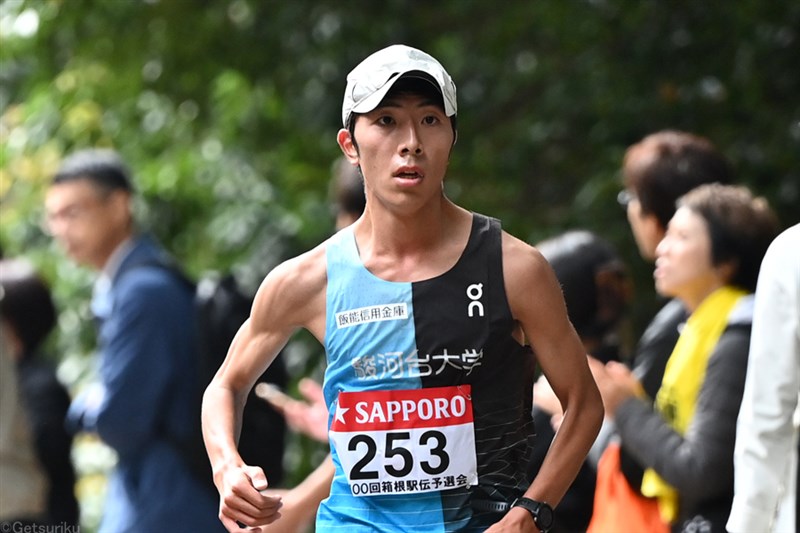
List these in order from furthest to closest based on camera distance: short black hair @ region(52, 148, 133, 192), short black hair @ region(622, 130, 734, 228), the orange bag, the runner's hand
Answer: short black hair @ region(52, 148, 133, 192) → short black hair @ region(622, 130, 734, 228) → the orange bag → the runner's hand

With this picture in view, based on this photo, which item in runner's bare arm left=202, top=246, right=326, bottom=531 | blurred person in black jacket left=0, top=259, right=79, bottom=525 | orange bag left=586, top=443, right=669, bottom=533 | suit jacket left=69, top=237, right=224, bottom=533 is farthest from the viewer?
blurred person in black jacket left=0, top=259, right=79, bottom=525

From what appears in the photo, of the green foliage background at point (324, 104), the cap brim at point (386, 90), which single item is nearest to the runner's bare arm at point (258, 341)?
the cap brim at point (386, 90)

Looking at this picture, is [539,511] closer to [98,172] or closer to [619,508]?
[619,508]

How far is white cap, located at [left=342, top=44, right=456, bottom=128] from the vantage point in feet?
13.0

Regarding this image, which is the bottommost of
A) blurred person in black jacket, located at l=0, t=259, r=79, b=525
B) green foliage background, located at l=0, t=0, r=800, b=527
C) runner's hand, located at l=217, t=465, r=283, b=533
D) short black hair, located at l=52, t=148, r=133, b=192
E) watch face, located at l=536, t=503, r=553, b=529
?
watch face, located at l=536, t=503, r=553, b=529

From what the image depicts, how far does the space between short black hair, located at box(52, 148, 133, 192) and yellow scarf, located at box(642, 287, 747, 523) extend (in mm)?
2611

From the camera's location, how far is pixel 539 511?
3.94 m

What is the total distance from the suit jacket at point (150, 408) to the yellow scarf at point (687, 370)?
178 cm

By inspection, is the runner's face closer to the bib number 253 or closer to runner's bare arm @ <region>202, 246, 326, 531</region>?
runner's bare arm @ <region>202, 246, 326, 531</region>

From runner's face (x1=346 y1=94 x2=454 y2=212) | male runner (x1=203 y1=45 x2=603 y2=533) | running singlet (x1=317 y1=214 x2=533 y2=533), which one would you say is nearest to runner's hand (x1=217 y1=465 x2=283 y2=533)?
male runner (x1=203 y1=45 x2=603 y2=533)

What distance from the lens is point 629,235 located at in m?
8.48

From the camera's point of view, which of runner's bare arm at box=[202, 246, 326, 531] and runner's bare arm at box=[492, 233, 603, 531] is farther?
runner's bare arm at box=[202, 246, 326, 531]

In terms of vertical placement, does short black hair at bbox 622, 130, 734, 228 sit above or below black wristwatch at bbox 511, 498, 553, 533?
above

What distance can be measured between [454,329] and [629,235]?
182 inches
